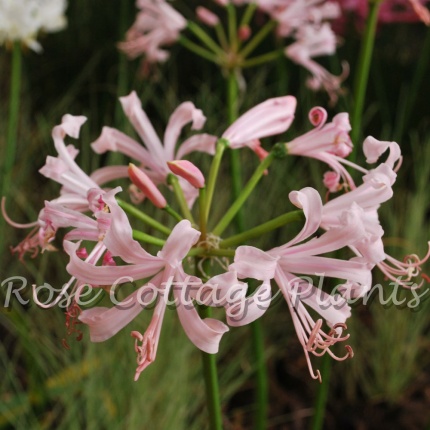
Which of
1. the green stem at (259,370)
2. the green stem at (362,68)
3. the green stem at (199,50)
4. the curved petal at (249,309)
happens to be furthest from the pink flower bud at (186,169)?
the green stem at (199,50)

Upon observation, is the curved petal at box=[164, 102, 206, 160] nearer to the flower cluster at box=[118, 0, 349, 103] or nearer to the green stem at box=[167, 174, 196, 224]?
the green stem at box=[167, 174, 196, 224]

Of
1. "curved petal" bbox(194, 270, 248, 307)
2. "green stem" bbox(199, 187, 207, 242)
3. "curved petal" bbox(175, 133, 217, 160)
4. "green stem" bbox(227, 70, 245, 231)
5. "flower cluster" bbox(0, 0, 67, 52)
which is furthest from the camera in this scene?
"flower cluster" bbox(0, 0, 67, 52)

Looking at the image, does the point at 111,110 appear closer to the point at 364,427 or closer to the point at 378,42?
the point at 378,42

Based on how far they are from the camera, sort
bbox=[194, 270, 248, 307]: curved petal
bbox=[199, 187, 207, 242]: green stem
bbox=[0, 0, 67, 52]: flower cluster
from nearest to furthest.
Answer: bbox=[194, 270, 248, 307]: curved petal, bbox=[199, 187, 207, 242]: green stem, bbox=[0, 0, 67, 52]: flower cluster

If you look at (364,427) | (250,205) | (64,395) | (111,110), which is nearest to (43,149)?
(111,110)

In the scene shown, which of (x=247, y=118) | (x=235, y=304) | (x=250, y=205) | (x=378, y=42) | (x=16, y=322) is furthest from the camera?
(x=378, y=42)

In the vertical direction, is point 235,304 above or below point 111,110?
above

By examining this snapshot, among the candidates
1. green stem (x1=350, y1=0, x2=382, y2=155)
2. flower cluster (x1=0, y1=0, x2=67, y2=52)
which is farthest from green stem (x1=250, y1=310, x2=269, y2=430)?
flower cluster (x1=0, y1=0, x2=67, y2=52)

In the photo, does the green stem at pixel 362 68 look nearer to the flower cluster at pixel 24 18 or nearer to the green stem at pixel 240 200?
the green stem at pixel 240 200
